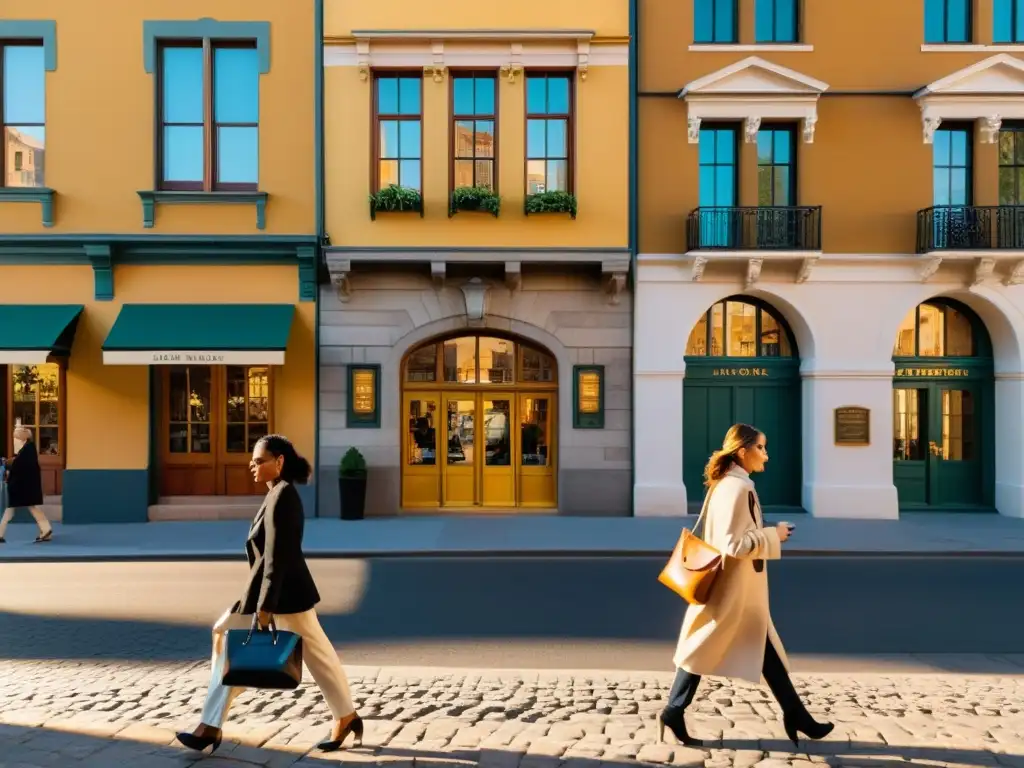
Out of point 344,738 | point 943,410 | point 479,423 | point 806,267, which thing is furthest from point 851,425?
point 344,738

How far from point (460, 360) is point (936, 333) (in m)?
9.28

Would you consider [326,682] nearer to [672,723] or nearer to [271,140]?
[672,723]

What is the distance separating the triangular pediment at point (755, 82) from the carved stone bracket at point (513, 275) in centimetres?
439

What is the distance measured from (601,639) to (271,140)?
11.0 metres

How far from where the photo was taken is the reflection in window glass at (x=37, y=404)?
13789 millimetres

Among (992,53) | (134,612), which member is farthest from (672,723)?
(992,53)

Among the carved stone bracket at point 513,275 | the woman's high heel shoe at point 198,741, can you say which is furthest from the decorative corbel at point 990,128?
the woman's high heel shoe at point 198,741

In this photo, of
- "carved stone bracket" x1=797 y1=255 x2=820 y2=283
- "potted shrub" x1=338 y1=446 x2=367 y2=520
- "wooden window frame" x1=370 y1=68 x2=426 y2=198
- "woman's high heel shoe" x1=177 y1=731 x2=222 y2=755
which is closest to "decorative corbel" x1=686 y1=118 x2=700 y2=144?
"carved stone bracket" x1=797 y1=255 x2=820 y2=283

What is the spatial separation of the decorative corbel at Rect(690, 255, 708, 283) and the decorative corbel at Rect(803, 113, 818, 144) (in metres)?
2.97

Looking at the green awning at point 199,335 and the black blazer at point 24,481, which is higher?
the green awning at point 199,335

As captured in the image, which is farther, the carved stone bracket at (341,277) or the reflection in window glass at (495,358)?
the reflection in window glass at (495,358)

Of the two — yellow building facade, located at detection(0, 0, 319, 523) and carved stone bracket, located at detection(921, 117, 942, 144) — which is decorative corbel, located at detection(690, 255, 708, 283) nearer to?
carved stone bracket, located at detection(921, 117, 942, 144)

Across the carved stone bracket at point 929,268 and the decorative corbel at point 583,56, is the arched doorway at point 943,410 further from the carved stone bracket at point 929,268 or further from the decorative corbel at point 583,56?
the decorative corbel at point 583,56

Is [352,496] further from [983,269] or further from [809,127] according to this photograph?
[983,269]
